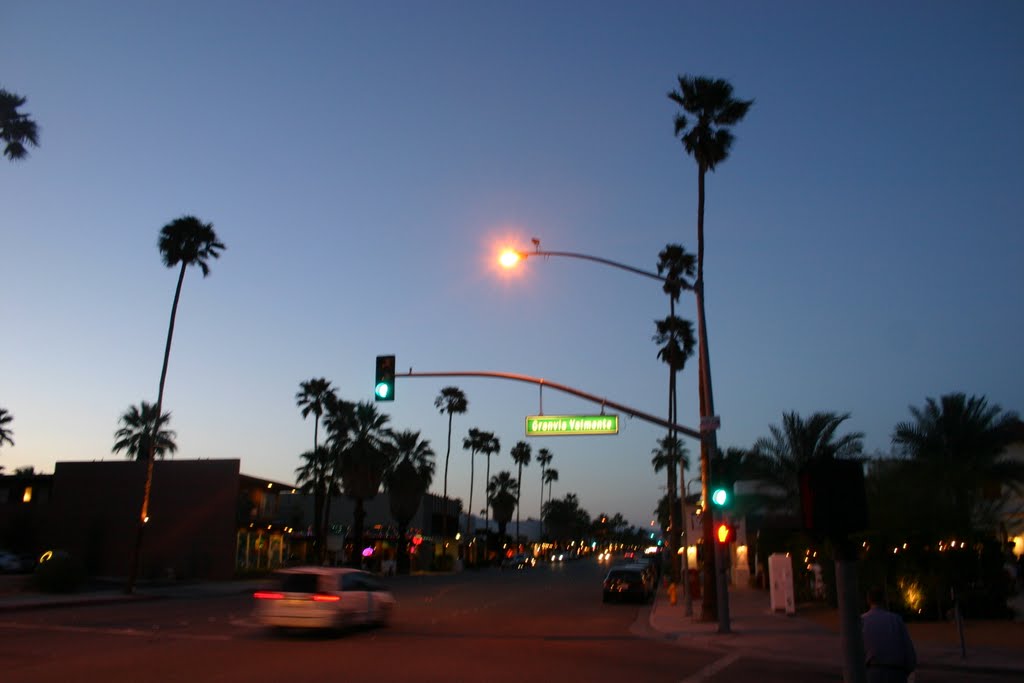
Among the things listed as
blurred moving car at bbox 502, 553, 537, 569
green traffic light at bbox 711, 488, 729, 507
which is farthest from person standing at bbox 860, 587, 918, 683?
blurred moving car at bbox 502, 553, 537, 569

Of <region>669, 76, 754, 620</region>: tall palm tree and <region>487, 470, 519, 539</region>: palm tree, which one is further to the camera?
<region>487, 470, 519, 539</region>: palm tree

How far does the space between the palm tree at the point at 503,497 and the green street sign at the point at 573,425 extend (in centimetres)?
10347

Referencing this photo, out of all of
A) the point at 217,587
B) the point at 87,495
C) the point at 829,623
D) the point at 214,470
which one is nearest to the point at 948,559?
the point at 829,623

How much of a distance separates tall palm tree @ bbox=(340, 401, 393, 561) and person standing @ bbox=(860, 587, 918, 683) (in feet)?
174

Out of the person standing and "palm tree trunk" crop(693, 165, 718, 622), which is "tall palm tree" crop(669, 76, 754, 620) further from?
the person standing

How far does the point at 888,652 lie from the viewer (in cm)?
755

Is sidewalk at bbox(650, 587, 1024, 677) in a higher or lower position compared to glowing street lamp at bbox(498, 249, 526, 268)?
lower

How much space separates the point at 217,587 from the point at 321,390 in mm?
27384

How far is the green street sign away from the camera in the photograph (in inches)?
866

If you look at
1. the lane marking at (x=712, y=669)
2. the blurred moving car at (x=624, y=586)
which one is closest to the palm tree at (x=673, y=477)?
the blurred moving car at (x=624, y=586)

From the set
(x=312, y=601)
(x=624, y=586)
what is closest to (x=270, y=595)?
(x=312, y=601)

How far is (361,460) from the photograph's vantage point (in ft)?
193

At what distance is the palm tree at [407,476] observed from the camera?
6550cm

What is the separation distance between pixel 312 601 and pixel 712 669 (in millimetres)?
8771
